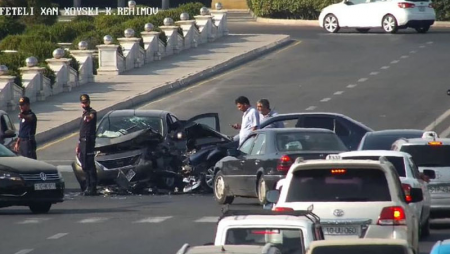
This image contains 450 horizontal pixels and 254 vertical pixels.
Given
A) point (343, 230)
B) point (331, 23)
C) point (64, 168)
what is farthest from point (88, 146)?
point (331, 23)

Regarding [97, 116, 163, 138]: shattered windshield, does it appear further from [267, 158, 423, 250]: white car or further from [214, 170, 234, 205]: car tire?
[267, 158, 423, 250]: white car

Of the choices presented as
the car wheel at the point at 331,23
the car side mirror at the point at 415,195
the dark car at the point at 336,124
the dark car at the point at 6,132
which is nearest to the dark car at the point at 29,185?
the dark car at the point at 6,132

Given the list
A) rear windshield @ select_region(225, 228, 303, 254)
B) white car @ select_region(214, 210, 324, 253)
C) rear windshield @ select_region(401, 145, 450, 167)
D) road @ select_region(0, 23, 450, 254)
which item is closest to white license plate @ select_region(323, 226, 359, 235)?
white car @ select_region(214, 210, 324, 253)

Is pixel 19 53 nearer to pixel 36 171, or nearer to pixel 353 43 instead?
pixel 353 43

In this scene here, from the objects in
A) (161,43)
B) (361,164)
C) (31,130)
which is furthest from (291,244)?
(161,43)

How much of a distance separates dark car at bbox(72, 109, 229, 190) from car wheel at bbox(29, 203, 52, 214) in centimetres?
319

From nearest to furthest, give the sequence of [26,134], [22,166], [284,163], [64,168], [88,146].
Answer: [284,163], [22,166], [88,146], [26,134], [64,168]

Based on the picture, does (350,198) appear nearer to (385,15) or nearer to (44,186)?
(44,186)

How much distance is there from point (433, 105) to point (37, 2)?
75.2ft

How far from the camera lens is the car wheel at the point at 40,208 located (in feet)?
77.0

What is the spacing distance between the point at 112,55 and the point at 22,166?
819 inches

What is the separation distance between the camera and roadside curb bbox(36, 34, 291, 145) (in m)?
35.1

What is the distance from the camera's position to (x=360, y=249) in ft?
34.8

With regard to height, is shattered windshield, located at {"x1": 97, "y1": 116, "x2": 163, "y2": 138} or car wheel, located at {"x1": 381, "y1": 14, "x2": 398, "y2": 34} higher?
shattered windshield, located at {"x1": 97, "y1": 116, "x2": 163, "y2": 138}
